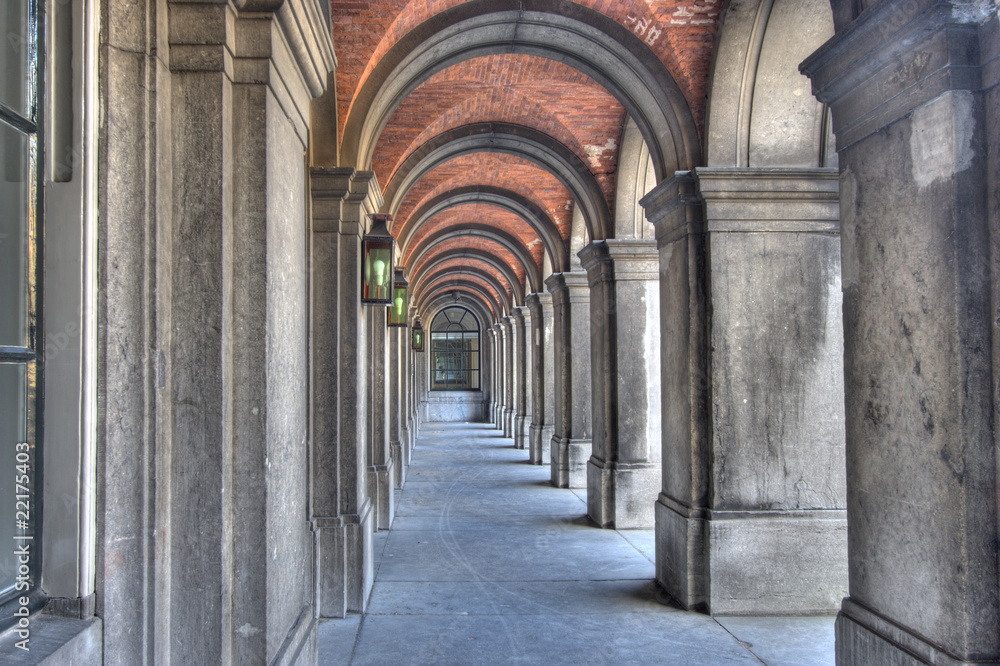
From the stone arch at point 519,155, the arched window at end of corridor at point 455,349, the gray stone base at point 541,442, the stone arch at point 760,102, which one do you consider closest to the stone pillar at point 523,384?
the gray stone base at point 541,442

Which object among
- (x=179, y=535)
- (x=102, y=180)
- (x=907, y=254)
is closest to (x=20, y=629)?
(x=179, y=535)

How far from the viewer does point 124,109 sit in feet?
7.69

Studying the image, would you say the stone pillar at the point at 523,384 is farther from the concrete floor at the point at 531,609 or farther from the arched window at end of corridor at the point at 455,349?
the arched window at end of corridor at the point at 455,349

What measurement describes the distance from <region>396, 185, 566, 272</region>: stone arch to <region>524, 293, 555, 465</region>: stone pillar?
2739mm

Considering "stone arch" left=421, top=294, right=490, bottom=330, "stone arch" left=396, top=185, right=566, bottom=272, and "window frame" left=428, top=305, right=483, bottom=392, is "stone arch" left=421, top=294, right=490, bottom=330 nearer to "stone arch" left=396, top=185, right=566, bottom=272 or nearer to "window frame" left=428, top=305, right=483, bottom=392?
"window frame" left=428, top=305, right=483, bottom=392

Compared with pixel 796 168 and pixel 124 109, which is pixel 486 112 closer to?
pixel 796 168

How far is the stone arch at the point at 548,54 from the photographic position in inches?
241

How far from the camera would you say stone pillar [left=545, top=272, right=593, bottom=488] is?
38.5ft

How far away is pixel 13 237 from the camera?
6.43 feet

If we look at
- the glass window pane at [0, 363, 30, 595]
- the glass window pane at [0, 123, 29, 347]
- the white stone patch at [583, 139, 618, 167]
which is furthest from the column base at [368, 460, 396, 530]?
the glass window pane at [0, 123, 29, 347]

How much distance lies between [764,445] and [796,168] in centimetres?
227

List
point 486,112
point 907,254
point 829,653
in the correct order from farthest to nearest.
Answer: point 486,112, point 829,653, point 907,254

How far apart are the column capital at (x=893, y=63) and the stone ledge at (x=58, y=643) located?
3.75 meters

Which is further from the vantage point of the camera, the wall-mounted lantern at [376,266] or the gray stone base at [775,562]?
the wall-mounted lantern at [376,266]
